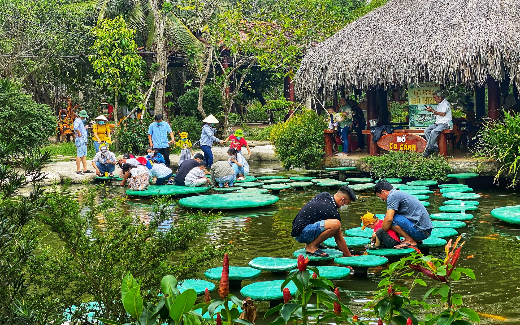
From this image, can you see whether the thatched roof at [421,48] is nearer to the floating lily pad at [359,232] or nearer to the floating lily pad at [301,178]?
the floating lily pad at [301,178]

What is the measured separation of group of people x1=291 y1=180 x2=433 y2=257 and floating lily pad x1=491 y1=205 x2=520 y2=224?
207cm

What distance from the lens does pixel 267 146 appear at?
850 inches

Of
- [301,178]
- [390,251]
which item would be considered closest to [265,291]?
[390,251]

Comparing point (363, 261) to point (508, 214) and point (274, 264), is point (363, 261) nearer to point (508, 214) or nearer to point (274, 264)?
point (274, 264)

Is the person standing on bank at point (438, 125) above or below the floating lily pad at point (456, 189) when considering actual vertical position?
above

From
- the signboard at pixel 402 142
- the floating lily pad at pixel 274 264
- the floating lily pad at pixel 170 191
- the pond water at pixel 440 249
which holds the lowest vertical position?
the pond water at pixel 440 249

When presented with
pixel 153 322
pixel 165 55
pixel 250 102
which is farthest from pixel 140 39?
pixel 153 322

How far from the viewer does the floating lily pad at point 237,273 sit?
668cm

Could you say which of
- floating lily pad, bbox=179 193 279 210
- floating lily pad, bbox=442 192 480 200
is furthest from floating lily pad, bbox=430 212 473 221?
floating lily pad, bbox=179 193 279 210

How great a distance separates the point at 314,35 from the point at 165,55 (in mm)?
4853

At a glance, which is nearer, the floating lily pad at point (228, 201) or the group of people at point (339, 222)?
the group of people at point (339, 222)

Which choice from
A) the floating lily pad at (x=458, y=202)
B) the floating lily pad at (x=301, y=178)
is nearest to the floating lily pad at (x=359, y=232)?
the floating lily pad at (x=458, y=202)

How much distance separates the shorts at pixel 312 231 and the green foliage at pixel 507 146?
18.5ft

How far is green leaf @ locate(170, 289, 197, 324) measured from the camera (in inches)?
91.0
